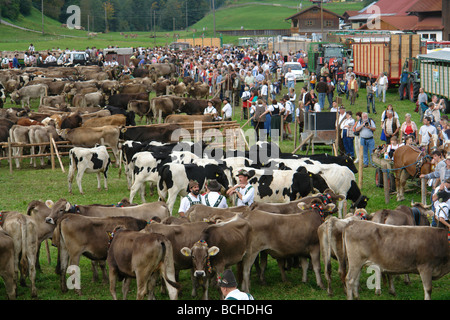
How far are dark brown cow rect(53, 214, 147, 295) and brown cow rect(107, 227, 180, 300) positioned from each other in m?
0.97

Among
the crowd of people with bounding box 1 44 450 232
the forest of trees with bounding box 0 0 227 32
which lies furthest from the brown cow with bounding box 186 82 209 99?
the forest of trees with bounding box 0 0 227 32

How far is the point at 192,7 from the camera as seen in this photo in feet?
523

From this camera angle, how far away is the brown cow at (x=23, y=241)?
1196 cm

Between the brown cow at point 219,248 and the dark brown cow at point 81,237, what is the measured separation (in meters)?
1.65

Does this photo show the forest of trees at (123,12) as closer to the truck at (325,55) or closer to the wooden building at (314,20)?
the wooden building at (314,20)

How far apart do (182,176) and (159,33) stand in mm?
119165

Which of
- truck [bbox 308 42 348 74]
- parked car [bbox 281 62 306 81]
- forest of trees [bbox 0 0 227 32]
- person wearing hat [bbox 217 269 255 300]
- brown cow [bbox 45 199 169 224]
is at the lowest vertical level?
brown cow [bbox 45 199 169 224]

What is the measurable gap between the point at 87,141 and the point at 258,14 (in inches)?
5175

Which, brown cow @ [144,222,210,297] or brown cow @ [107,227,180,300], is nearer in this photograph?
brown cow @ [107,227,180,300]

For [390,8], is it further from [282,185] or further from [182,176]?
[282,185]

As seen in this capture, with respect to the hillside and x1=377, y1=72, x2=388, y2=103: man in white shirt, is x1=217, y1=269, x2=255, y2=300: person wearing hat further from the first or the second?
the hillside

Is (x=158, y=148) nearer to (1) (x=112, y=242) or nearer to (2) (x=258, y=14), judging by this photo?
(1) (x=112, y=242)

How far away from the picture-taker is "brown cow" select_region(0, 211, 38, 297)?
39.2 ft

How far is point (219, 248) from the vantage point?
11461 millimetres
